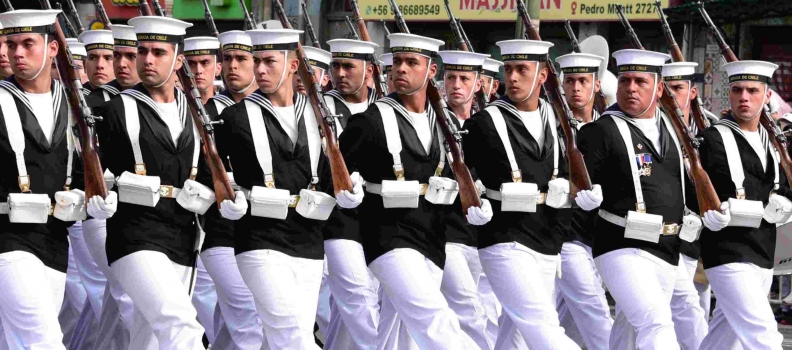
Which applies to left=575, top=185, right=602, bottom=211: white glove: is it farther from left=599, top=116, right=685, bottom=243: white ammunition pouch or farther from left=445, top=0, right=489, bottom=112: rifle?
left=445, top=0, right=489, bottom=112: rifle

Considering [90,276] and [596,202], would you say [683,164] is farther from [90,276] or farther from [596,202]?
[90,276]

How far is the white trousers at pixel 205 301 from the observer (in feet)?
34.7

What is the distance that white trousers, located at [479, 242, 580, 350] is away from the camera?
358 inches

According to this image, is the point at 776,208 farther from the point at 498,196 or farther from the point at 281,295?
the point at 281,295

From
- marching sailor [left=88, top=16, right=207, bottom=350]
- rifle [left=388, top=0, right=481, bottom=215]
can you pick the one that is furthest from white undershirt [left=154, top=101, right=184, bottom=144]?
rifle [left=388, top=0, right=481, bottom=215]

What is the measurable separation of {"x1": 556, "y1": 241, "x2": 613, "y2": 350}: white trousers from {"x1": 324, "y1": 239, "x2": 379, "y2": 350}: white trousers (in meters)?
1.39

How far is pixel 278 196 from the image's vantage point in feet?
28.0

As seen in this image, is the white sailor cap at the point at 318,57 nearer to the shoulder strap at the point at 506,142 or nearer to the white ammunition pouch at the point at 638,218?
the shoulder strap at the point at 506,142

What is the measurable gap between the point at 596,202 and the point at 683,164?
2.77 ft

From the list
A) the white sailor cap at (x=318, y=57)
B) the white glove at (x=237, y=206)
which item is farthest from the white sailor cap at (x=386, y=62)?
the white glove at (x=237, y=206)

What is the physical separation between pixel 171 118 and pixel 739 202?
356 cm

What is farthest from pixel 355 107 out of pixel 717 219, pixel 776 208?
pixel 776 208

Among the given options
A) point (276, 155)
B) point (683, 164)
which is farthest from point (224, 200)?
point (683, 164)

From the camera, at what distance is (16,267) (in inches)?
307
